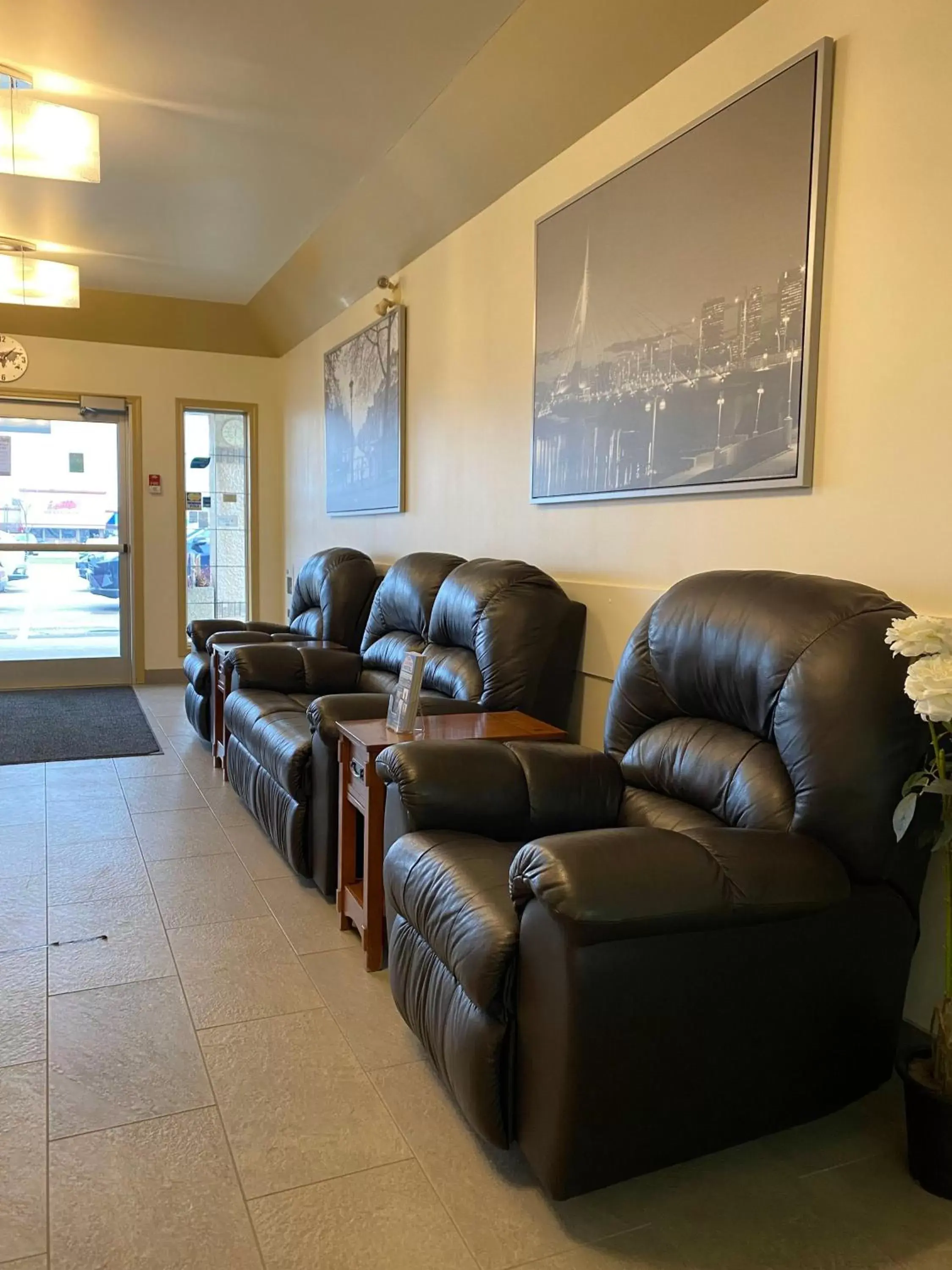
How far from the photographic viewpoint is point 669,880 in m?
1.45

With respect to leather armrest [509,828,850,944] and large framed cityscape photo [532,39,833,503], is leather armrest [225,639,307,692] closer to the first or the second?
large framed cityscape photo [532,39,833,503]

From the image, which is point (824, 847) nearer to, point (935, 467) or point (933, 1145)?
point (933, 1145)

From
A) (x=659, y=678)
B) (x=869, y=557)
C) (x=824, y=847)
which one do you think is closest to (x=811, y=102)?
(x=869, y=557)

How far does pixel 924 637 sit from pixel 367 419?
13.0 ft

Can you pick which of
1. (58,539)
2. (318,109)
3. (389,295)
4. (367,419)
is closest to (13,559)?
(58,539)

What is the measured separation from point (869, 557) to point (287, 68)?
2595mm

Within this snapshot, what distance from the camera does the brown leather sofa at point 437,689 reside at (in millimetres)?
2834

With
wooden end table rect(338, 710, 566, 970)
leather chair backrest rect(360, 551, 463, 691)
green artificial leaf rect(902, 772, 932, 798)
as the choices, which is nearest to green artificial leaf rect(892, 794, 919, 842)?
green artificial leaf rect(902, 772, 932, 798)

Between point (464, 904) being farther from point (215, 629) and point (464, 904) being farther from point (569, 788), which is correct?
point (215, 629)

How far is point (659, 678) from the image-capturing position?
2154 millimetres

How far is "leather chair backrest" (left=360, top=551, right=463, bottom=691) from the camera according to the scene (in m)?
3.60

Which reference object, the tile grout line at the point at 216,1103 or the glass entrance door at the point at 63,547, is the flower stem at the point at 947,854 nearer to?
the tile grout line at the point at 216,1103

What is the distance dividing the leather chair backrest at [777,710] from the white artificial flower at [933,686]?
6.6 inches

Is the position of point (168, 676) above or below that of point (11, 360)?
below
